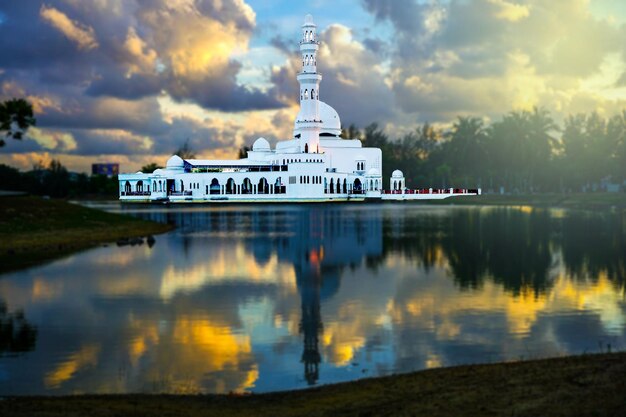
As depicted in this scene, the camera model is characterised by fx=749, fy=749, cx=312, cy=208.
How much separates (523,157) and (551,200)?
22.0 meters

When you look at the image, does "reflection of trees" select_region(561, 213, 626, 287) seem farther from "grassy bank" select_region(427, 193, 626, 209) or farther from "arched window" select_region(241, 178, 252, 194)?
"arched window" select_region(241, 178, 252, 194)

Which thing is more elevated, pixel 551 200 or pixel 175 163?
pixel 175 163

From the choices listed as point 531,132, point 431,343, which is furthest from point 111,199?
point 431,343

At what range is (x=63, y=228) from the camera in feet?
175

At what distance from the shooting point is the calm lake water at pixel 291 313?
55.3 feet

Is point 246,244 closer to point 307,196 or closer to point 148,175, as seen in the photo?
point 307,196

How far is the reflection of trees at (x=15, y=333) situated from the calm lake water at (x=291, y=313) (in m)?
0.06

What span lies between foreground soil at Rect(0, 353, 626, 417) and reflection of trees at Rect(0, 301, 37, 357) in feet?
18.0

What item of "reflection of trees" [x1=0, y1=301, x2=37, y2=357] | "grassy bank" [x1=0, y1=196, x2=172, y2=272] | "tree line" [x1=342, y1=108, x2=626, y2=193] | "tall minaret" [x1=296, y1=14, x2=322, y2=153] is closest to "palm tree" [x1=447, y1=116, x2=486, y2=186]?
"tree line" [x1=342, y1=108, x2=626, y2=193]

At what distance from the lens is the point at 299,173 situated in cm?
13688

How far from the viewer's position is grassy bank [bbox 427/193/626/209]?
113438mm

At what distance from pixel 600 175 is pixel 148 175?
277 feet

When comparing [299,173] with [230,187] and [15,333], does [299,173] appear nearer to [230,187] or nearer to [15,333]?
[230,187]

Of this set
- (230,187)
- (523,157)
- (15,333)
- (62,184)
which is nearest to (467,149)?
(523,157)
